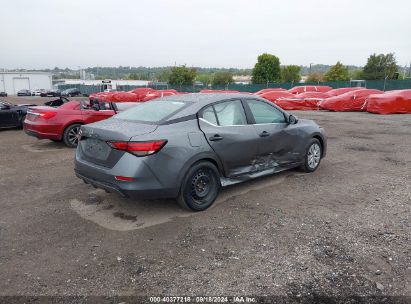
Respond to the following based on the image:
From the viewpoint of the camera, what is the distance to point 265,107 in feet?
18.4

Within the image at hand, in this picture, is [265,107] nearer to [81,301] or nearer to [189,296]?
[189,296]

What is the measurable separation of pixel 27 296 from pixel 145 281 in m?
1.01

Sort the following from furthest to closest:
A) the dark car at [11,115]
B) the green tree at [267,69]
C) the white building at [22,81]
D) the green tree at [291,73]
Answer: the green tree at [291,73] < the white building at [22,81] < the green tree at [267,69] < the dark car at [11,115]

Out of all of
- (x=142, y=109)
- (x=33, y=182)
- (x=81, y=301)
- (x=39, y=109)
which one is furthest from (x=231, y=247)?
(x=39, y=109)

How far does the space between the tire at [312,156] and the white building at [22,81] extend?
7775 centimetres

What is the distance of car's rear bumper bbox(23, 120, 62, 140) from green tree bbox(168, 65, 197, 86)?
5779 cm

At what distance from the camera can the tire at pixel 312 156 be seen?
20.6 feet

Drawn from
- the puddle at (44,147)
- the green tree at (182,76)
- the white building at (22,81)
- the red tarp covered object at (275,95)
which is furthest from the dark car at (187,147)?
the white building at (22,81)

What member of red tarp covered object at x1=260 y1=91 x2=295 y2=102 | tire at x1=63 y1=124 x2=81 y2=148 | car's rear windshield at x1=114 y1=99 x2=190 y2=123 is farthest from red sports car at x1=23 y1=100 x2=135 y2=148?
red tarp covered object at x1=260 y1=91 x2=295 y2=102

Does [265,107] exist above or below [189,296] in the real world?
above

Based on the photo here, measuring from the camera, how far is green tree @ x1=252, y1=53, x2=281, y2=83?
204ft

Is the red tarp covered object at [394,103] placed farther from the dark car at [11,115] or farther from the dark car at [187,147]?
the dark car at [11,115]

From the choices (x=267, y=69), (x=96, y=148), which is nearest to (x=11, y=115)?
(x=96, y=148)

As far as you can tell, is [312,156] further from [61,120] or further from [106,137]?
[61,120]
